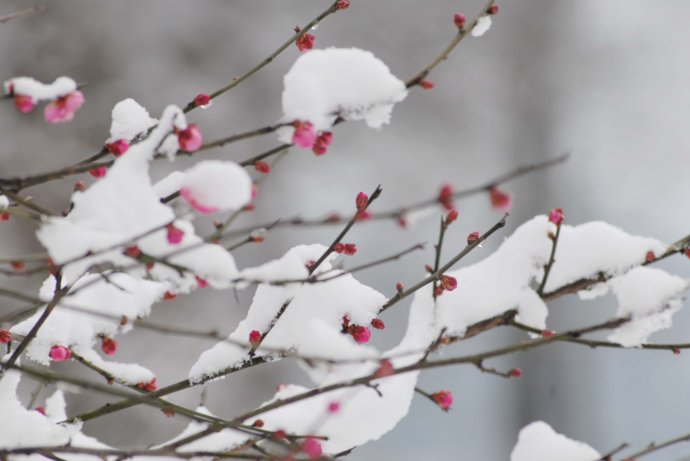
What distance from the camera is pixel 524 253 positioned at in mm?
990

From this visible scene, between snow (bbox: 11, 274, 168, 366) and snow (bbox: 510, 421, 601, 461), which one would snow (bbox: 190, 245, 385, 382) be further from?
snow (bbox: 510, 421, 601, 461)

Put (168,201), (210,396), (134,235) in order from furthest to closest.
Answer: (210,396) < (168,201) < (134,235)

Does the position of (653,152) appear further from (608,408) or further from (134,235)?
(134,235)

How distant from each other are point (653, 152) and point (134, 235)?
522 centimetres

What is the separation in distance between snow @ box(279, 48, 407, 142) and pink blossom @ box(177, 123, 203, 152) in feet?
0.33

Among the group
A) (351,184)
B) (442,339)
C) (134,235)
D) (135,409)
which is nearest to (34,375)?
(134,235)

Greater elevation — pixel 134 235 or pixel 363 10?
pixel 363 10

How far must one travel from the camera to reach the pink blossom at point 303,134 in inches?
31.4

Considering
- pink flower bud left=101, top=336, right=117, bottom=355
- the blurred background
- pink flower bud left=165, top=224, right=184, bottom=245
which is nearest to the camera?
pink flower bud left=165, top=224, right=184, bottom=245

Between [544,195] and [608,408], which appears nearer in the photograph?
[608,408]

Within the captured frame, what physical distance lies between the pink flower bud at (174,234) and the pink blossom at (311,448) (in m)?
0.25

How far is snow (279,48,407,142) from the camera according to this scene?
81 centimetres

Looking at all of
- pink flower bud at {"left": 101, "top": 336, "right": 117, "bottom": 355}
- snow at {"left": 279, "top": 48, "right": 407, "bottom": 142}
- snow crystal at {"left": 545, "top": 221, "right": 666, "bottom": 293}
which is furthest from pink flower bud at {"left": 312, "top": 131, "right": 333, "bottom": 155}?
pink flower bud at {"left": 101, "top": 336, "right": 117, "bottom": 355}

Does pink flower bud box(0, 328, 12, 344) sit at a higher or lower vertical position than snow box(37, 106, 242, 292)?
higher
